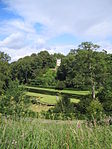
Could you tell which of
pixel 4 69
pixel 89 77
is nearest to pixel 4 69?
pixel 4 69

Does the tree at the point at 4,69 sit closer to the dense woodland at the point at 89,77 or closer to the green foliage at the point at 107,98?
the dense woodland at the point at 89,77

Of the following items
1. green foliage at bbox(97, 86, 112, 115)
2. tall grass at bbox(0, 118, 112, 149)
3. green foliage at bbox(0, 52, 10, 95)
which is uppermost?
green foliage at bbox(0, 52, 10, 95)

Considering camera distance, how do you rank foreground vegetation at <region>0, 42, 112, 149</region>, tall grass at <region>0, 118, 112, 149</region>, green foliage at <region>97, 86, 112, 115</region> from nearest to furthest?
tall grass at <region>0, 118, 112, 149</region>
foreground vegetation at <region>0, 42, 112, 149</region>
green foliage at <region>97, 86, 112, 115</region>

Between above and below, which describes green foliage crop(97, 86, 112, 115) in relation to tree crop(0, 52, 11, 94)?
below

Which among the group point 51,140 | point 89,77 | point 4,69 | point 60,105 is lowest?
point 60,105

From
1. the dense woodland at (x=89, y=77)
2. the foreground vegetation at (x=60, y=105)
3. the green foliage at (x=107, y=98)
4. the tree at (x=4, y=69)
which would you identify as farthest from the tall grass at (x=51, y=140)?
the tree at (x=4, y=69)

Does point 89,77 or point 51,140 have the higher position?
point 89,77

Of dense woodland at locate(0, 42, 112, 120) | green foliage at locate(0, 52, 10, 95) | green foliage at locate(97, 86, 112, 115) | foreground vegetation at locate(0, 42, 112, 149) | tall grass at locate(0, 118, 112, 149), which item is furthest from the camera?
green foliage at locate(0, 52, 10, 95)

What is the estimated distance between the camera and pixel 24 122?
10.2 feet

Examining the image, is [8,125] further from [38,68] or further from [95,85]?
[38,68]

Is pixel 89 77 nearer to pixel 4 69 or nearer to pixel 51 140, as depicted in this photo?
pixel 4 69

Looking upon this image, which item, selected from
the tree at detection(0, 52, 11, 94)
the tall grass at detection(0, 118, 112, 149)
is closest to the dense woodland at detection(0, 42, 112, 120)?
the tree at detection(0, 52, 11, 94)

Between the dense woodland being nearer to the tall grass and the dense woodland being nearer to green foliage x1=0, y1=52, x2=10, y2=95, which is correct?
green foliage x1=0, y1=52, x2=10, y2=95

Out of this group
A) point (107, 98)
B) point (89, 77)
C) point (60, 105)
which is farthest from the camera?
point (89, 77)
